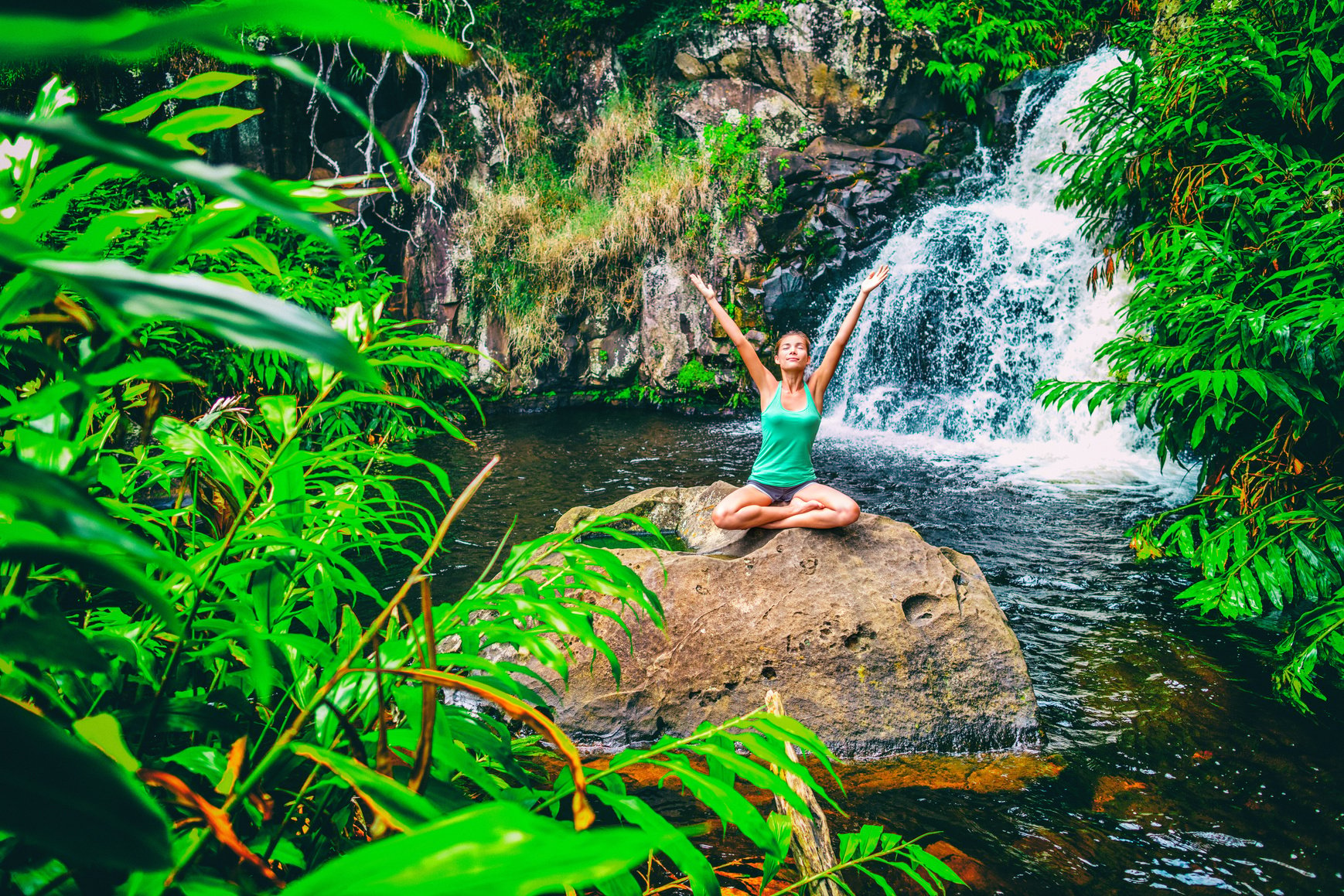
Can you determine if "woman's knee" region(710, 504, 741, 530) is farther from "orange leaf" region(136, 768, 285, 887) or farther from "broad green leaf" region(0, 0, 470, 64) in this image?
"broad green leaf" region(0, 0, 470, 64)

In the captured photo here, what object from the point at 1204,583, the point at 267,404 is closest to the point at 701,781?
the point at 267,404

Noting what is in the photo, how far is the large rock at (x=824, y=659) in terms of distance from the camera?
3219mm

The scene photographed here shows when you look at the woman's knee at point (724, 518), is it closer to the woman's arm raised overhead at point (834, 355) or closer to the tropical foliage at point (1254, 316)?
the woman's arm raised overhead at point (834, 355)

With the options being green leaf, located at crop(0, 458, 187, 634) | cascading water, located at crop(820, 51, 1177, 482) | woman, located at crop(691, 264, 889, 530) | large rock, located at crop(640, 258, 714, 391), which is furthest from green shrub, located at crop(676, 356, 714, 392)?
green leaf, located at crop(0, 458, 187, 634)

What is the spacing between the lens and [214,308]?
0.45m

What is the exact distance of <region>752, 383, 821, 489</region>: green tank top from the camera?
4086mm

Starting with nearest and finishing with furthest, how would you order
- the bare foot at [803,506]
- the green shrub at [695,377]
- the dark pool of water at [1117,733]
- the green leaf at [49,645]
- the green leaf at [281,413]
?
the green leaf at [49,645], the green leaf at [281,413], the dark pool of water at [1117,733], the bare foot at [803,506], the green shrub at [695,377]

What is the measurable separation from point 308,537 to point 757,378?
118 inches

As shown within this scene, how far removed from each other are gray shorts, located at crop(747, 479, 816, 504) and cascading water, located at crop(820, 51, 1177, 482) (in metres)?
4.59

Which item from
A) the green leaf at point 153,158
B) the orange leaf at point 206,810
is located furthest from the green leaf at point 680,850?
the green leaf at point 153,158

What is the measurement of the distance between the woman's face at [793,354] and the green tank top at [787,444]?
15 centimetres

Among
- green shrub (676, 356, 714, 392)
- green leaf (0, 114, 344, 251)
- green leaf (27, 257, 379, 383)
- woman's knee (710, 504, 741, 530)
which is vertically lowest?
woman's knee (710, 504, 741, 530)

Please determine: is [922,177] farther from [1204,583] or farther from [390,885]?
[390,885]

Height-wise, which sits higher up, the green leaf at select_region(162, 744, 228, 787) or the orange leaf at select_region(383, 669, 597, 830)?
the orange leaf at select_region(383, 669, 597, 830)
